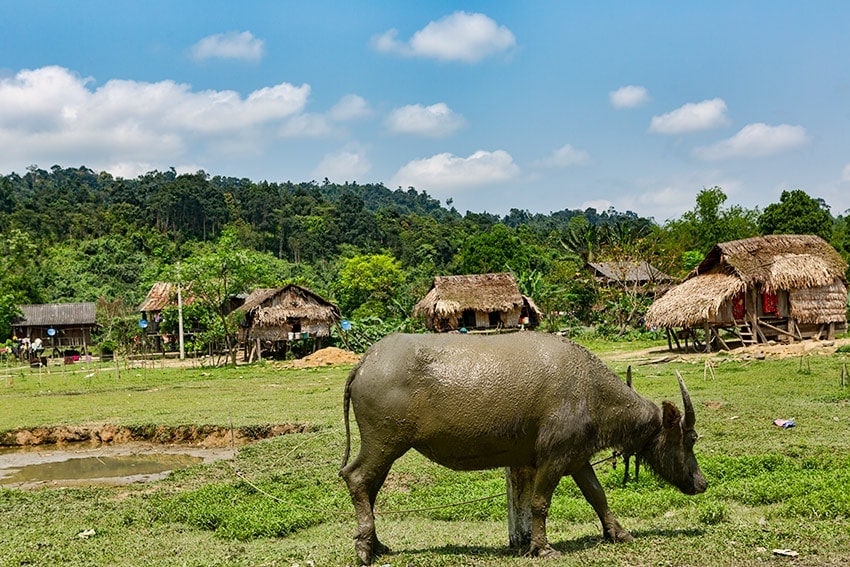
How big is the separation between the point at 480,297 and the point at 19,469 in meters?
32.4

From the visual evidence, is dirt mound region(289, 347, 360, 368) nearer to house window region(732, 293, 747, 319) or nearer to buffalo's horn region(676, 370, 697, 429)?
house window region(732, 293, 747, 319)

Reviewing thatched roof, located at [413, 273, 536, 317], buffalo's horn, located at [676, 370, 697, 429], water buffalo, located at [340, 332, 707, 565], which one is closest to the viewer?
water buffalo, located at [340, 332, 707, 565]

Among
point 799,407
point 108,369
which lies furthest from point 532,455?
point 108,369

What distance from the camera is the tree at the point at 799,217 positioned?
168ft

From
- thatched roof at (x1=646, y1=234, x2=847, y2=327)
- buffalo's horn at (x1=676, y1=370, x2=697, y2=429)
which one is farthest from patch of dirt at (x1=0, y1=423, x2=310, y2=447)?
thatched roof at (x1=646, y1=234, x2=847, y2=327)

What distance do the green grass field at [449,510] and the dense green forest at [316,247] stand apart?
26714 millimetres

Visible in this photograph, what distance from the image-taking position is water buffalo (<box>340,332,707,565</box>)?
6.54 meters

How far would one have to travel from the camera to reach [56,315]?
5303 centimetres

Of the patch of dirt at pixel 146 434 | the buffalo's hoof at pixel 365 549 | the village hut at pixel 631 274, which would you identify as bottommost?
the patch of dirt at pixel 146 434

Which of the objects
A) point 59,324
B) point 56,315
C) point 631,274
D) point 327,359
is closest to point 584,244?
point 631,274

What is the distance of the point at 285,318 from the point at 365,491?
35.1 meters

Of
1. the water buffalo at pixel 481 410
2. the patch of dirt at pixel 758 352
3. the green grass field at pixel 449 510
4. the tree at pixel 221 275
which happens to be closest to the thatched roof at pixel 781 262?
the patch of dirt at pixel 758 352

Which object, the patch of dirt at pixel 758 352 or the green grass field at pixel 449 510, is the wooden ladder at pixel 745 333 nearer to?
the patch of dirt at pixel 758 352

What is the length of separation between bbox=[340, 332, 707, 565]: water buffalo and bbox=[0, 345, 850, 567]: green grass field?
72 cm
